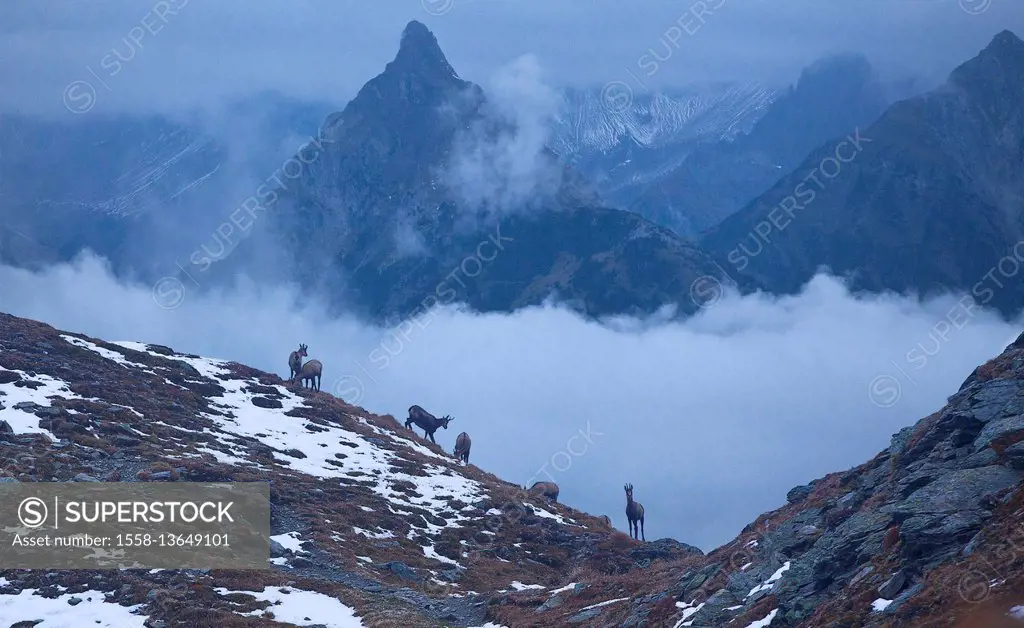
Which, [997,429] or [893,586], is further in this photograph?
[997,429]

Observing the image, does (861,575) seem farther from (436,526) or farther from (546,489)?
(546,489)

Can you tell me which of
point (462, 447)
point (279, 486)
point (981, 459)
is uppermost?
point (462, 447)

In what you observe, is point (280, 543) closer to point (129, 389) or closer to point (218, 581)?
point (218, 581)

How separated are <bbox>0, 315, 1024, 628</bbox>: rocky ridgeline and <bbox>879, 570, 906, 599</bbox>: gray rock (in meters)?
0.03

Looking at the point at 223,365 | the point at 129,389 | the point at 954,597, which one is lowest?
the point at 954,597

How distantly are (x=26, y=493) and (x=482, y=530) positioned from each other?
19.1 m

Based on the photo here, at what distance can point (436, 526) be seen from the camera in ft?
158

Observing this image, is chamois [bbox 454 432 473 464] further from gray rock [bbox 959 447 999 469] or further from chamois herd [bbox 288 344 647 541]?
gray rock [bbox 959 447 999 469]

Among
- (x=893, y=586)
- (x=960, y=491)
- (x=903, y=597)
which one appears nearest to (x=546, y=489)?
(x=960, y=491)

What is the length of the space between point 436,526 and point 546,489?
46.8ft

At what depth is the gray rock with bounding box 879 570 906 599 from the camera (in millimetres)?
22266

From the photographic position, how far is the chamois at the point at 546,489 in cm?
6078

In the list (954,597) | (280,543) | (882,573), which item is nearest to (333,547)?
(280,543)

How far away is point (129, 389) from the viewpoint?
55750 millimetres
